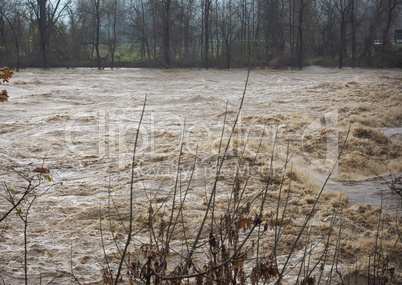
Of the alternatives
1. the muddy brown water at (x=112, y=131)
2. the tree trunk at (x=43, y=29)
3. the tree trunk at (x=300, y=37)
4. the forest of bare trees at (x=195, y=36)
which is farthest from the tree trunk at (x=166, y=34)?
the muddy brown water at (x=112, y=131)

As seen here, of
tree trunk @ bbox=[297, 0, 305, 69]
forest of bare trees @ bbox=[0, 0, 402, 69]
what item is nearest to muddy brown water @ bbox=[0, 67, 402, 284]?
tree trunk @ bbox=[297, 0, 305, 69]

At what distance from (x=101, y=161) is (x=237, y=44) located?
26.4m

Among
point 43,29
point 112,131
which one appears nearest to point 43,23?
point 43,29

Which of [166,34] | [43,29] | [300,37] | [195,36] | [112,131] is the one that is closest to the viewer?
[112,131]

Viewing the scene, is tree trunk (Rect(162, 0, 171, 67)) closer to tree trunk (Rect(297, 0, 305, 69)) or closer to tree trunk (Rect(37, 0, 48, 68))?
tree trunk (Rect(37, 0, 48, 68))

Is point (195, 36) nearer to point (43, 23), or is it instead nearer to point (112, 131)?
point (43, 23)

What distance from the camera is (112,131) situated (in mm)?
12305

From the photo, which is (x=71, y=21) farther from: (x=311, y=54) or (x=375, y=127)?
(x=375, y=127)

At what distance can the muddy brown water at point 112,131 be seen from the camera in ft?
→ 20.3

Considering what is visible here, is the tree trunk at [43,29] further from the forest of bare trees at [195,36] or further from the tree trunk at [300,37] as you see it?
the tree trunk at [300,37]

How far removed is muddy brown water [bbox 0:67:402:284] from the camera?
618cm

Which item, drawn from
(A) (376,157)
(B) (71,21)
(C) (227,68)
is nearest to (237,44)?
(C) (227,68)

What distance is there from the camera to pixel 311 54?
3625 centimetres

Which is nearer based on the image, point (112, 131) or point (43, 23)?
point (112, 131)
